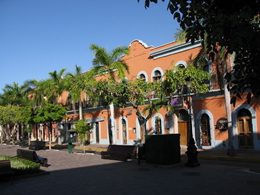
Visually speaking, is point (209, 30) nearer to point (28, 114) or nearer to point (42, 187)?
point (42, 187)

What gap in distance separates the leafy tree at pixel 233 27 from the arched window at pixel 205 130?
21.3 meters

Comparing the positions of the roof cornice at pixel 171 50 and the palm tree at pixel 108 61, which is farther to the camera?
the palm tree at pixel 108 61

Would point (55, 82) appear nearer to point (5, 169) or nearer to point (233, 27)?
point (5, 169)

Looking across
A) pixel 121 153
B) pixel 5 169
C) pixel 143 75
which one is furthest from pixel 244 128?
pixel 5 169

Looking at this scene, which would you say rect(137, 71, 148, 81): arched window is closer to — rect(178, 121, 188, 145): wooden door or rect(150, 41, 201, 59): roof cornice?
rect(150, 41, 201, 59): roof cornice

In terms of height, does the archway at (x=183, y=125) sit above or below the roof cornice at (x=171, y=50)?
below

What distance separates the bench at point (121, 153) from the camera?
19.8m

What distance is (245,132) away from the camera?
930 inches

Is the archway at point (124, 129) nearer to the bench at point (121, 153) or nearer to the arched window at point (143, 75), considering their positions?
the arched window at point (143, 75)

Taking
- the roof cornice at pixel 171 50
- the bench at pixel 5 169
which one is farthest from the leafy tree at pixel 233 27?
the roof cornice at pixel 171 50

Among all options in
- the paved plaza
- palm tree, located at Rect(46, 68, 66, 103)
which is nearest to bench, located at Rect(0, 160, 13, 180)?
the paved plaza

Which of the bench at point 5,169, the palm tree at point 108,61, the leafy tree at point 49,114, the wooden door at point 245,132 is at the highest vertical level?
the palm tree at point 108,61

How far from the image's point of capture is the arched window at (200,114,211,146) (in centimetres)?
2609

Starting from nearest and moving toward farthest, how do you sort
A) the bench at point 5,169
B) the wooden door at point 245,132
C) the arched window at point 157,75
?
1. the bench at point 5,169
2. the wooden door at point 245,132
3. the arched window at point 157,75
